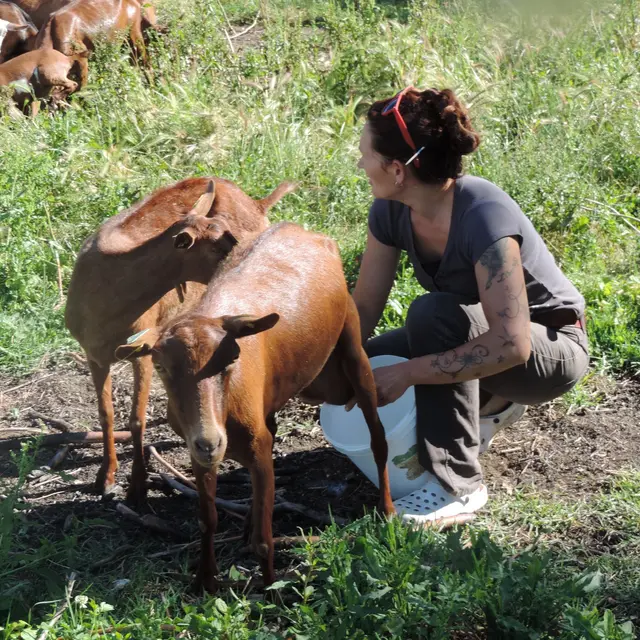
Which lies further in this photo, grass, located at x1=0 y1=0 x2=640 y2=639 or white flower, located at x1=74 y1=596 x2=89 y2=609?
white flower, located at x1=74 y1=596 x2=89 y2=609

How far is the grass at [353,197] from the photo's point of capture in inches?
119

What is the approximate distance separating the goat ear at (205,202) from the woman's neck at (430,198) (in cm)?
106

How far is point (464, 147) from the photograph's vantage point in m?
3.68

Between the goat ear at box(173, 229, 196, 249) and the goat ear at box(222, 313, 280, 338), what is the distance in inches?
42.9

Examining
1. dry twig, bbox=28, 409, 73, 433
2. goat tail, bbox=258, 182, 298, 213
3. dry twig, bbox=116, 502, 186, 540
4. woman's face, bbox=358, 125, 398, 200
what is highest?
woman's face, bbox=358, 125, 398, 200

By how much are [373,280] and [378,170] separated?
0.74 meters

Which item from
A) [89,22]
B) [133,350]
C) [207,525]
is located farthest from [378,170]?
[89,22]

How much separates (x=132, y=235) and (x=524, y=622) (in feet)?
8.50

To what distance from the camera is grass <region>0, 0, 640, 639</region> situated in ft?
9.93

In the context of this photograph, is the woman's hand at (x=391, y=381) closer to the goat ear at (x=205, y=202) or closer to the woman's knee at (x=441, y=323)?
the woman's knee at (x=441, y=323)

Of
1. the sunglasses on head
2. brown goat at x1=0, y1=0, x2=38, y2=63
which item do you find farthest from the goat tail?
brown goat at x1=0, y1=0, x2=38, y2=63

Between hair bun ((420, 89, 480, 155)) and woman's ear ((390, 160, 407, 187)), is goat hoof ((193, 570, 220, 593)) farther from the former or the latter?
hair bun ((420, 89, 480, 155))

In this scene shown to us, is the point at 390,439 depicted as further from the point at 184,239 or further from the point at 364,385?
the point at 184,239

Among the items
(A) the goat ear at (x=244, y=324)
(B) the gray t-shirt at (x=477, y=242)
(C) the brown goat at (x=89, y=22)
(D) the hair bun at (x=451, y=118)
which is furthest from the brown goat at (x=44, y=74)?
(A) the goat ear at (x=244, y=324)
